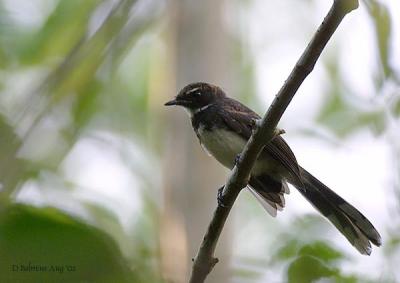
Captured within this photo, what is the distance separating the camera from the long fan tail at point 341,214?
8.78 feet

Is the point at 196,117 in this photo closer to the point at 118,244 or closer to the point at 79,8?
the point at 79,8

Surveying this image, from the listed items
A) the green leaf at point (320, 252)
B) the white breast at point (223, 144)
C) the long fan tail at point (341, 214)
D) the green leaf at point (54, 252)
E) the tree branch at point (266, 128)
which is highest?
the white breast at point (223, 144)

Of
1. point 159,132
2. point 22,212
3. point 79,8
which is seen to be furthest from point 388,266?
point 159,132

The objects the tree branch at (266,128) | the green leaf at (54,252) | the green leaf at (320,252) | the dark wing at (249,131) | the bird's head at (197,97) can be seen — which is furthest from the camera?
the bird's head at (197,97)

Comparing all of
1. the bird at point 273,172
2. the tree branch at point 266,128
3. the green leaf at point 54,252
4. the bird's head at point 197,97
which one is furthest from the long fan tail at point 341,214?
the green leaf at point 54,252

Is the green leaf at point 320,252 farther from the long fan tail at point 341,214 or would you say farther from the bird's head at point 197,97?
the bird's head at point 197,97

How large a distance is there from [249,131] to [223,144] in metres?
0.12

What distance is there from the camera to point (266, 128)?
1.87 metres

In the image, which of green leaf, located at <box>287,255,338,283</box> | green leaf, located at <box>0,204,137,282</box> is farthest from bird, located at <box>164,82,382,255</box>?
green leaf, located at <box>0,204,137,282</box>

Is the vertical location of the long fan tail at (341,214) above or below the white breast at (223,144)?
below

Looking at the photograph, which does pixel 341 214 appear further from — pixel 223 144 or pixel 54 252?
pixel 54 252

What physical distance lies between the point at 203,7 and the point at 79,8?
7.08 ft

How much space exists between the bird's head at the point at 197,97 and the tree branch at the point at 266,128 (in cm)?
114

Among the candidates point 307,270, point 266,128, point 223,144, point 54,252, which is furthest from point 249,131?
point 54,252
